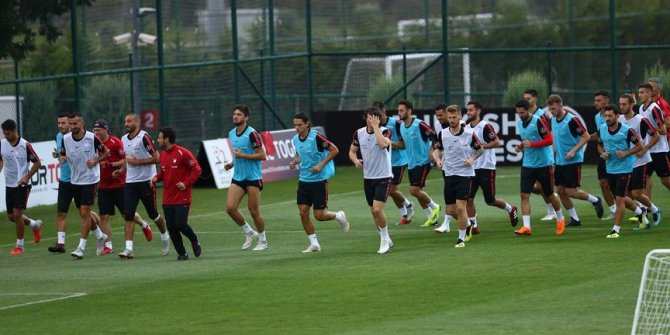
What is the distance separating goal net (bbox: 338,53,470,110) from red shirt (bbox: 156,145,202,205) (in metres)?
21.8

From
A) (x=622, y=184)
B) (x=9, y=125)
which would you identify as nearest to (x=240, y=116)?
(x=9, y=125)

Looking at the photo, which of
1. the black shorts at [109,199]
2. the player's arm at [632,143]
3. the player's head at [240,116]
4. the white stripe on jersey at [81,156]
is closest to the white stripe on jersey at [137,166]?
the black shorts at [109,199]

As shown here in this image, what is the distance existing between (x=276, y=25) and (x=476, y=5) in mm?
16575

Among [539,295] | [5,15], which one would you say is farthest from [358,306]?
[5,15]

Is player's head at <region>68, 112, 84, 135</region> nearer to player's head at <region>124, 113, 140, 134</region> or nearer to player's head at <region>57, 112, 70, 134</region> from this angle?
player's head at <region>57, 112, 70, 134</region>

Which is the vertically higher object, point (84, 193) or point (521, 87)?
point (521, 87)

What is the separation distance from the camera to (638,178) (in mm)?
22188

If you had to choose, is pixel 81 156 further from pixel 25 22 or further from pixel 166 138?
pixel 25 22

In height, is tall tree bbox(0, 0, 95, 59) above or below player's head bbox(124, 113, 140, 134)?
above

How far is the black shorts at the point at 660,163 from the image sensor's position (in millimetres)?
23734

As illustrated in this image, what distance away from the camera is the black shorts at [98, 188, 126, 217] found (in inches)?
866

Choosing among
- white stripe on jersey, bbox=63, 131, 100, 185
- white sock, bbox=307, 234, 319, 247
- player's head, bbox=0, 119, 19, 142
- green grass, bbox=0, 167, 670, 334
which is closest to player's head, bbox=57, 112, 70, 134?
white stripe on jersey, bbox=63, 131, 100, 185

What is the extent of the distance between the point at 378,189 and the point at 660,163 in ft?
18.7

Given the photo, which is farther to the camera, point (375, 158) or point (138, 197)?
point (138, 197)
